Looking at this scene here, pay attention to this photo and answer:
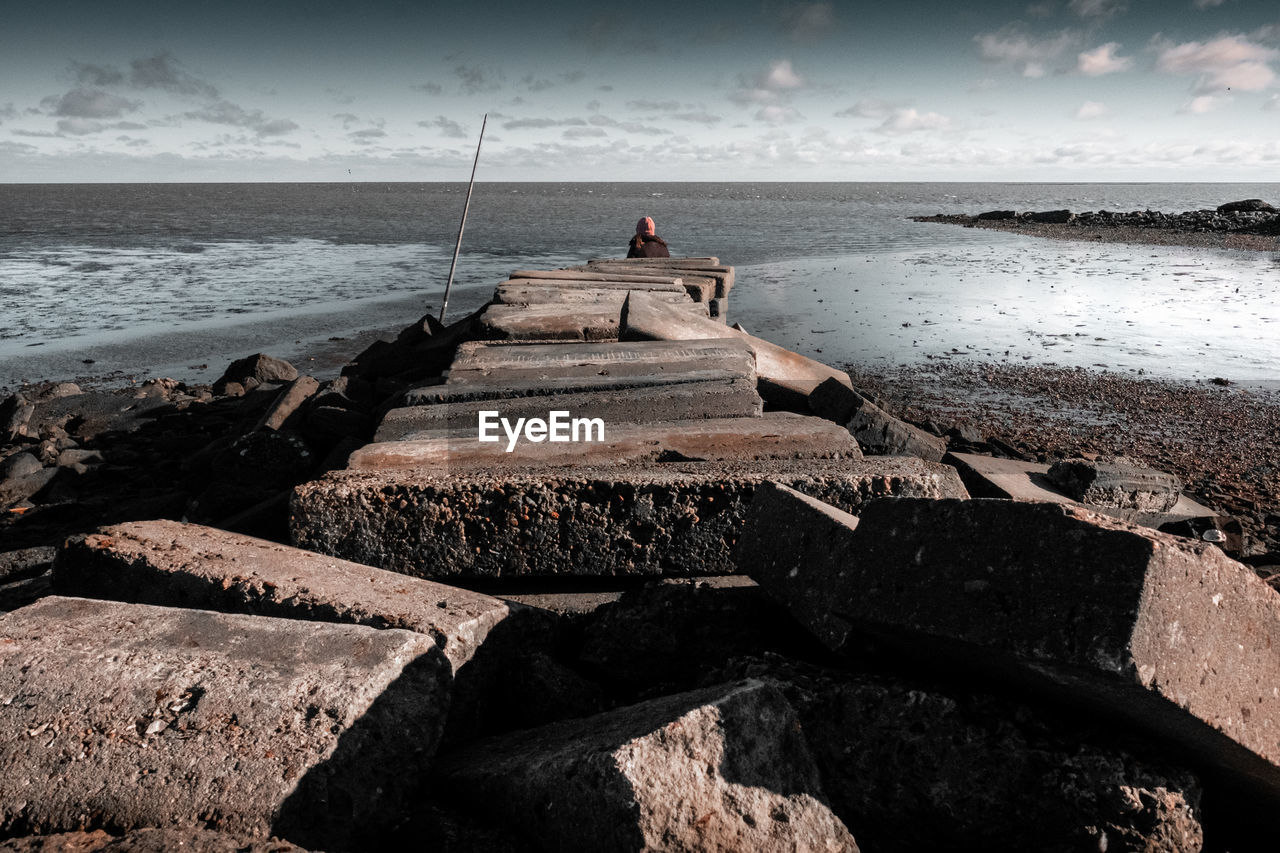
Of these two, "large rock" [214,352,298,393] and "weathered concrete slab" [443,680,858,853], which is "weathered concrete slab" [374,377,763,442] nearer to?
"weathered concrete slab" [443,680,858,853]

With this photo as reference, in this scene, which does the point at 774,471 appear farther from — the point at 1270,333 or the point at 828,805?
the point at 1270,333

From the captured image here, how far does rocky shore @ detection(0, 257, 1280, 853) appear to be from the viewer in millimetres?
1756

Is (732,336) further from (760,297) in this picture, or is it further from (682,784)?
(760,297)

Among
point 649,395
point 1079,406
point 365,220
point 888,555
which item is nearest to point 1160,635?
point 888,555

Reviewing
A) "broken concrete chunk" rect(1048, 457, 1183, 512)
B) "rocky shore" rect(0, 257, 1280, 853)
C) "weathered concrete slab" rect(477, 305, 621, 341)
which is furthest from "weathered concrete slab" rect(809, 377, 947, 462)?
"weathered concrete slab" rect(477, 305, 621, 341)

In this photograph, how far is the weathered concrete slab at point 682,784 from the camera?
1679mm

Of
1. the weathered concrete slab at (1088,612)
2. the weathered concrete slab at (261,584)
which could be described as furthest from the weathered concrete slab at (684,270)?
the weathered concrete slab at (1088,612)

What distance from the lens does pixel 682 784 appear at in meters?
1.72

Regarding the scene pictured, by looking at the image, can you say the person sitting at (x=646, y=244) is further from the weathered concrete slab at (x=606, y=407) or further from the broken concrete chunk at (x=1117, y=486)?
the weathered concrete slab at (x=606, y=407)

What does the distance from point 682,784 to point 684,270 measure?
367 inches

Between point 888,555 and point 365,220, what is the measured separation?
52045 millimetres

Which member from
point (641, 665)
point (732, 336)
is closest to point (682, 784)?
point (641, 665)

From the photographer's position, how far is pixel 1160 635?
1714mm

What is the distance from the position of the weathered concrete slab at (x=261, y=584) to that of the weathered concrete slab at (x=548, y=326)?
112 inches
